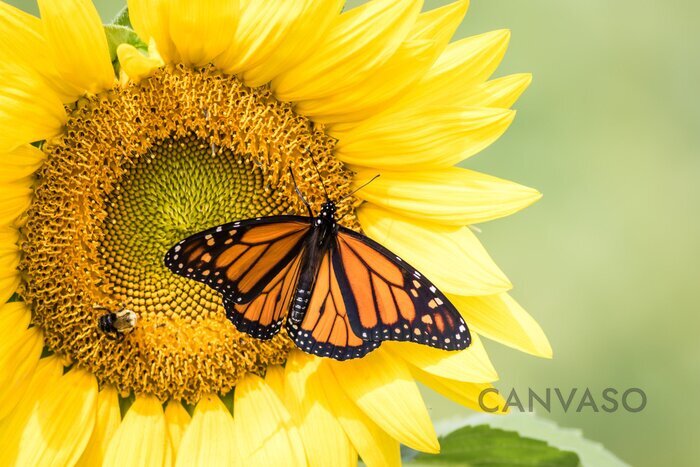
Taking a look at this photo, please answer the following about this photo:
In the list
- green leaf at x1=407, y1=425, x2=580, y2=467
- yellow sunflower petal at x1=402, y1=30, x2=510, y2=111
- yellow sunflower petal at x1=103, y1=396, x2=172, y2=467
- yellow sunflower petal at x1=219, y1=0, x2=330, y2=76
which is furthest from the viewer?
green leaf at x1=407, y1=425, x2=580, y2=467

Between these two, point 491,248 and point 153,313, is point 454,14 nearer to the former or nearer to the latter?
point 153,313

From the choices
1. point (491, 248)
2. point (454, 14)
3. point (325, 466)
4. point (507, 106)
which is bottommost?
point (325, 466)

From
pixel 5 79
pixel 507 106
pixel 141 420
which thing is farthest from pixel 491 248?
pixel 5 79

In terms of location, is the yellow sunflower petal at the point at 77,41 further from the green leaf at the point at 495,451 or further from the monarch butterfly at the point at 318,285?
the green leaf at the point at 495,451

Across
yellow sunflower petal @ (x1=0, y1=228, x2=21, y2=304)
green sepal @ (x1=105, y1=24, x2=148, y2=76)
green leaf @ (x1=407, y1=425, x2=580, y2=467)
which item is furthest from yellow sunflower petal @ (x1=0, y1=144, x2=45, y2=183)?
green leaf @ (x1=407, y1=425, x2=580, y2=467)

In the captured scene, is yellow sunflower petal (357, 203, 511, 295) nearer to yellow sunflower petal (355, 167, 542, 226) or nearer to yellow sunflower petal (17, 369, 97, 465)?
yellow sunflower petal (355, 167, 542, 226)
